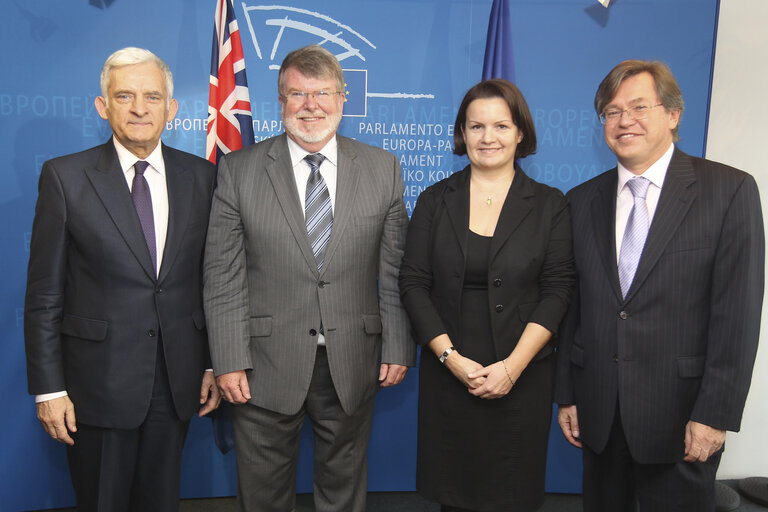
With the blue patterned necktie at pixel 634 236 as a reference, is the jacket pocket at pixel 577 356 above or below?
below

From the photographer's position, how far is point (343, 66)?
120 inches

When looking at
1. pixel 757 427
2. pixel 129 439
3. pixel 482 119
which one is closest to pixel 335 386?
pixel 129 439

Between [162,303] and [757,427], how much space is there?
3685 millimetres

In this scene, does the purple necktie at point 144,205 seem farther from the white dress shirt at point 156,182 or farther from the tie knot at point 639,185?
the tie knot at point 639,185

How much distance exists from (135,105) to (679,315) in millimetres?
1989

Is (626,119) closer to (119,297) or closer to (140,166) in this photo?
(140,166)

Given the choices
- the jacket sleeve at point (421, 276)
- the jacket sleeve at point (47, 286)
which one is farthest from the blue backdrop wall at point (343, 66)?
the jacket sleeve at point (47, 286)

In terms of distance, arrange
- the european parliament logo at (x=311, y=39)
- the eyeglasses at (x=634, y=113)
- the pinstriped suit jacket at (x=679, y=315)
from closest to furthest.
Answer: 1. the pinstriped suit jacket at (x=679, y=315)
2. the eyeglasses at (x=634, y=113)
3. the european parliament logo at (x=311, y=39)

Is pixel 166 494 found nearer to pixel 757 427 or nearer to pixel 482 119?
pixel 482 119

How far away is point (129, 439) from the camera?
2.00m

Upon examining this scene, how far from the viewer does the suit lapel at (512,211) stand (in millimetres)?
1959

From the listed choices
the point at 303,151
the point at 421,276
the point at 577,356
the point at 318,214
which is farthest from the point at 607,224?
the point at 303,151

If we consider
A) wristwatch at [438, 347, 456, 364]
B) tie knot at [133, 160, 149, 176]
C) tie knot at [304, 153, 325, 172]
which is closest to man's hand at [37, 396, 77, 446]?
tie knot at [133, 160, 149, 176]

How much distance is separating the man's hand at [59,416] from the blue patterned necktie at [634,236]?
76.9 inches
